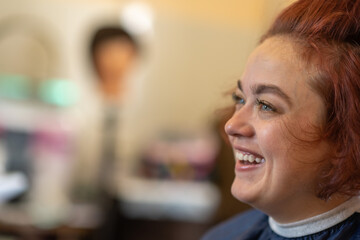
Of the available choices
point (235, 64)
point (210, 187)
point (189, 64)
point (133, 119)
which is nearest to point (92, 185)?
point (133, 119)

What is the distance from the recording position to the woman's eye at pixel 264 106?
712mm

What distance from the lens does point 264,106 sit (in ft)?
2.37

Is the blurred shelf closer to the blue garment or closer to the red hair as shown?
the blue garment

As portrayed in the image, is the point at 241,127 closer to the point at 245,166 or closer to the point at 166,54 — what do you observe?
the point at 245,166

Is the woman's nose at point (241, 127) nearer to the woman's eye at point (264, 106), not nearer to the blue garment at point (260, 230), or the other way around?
the woman's eye at point (264, 106)

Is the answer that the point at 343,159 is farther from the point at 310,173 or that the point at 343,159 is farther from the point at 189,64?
the point at 189,64

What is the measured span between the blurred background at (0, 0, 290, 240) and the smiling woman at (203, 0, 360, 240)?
1.05 meters

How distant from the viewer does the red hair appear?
665 mm

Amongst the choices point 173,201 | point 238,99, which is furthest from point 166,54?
point 238,99

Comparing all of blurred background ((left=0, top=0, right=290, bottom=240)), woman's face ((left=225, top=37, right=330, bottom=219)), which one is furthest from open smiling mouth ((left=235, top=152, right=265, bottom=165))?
blurred background ((left=0, top=0, right=290, bottom=240))

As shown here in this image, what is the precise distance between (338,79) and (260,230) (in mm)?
300

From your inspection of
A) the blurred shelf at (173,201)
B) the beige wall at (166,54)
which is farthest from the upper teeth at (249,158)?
the beige wall at (166,54)

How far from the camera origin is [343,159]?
26.6 inches

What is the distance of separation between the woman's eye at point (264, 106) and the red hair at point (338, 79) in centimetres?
6
